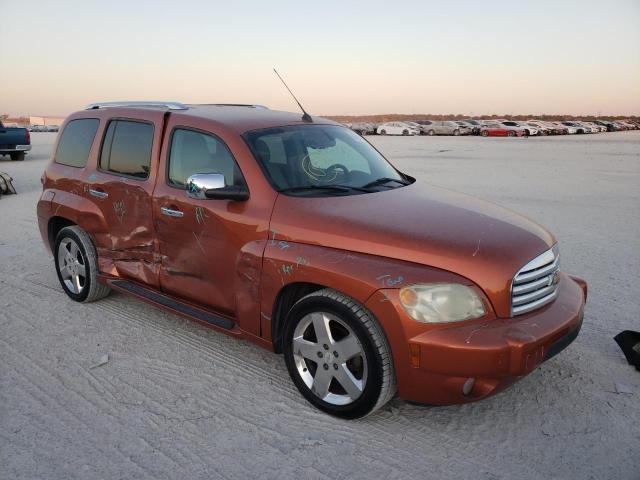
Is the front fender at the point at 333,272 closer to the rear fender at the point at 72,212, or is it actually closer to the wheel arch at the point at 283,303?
the wheel arch at the point at 283,303

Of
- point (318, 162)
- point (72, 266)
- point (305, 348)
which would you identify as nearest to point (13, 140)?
point (72, 266)

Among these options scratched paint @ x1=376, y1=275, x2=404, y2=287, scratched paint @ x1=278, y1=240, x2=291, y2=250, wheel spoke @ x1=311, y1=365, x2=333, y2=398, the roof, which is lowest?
wheel spoke @ x1=311, y1=365, x2=333, y2=398

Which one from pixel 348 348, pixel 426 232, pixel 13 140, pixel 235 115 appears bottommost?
pixel 348 348

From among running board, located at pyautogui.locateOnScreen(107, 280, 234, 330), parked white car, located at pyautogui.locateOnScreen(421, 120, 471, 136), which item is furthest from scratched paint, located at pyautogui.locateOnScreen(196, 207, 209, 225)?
parked white car, located at pyautogui.locateOnScreen(421, 120, 471, 136)

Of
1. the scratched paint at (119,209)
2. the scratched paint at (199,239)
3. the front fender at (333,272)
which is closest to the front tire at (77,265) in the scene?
the scratched paint at (119,209)

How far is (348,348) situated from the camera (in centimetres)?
316

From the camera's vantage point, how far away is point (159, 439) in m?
3.09

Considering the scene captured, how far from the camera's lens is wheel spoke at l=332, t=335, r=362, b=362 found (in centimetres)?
312

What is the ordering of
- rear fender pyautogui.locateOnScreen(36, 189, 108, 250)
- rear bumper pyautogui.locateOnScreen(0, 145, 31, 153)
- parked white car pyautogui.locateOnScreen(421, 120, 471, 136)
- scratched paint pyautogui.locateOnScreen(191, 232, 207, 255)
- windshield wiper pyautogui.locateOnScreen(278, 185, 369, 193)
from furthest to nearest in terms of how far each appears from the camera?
parked white car pyautogui.locateOnScreen(421, 120, 471, 136)
rear bumper pyautogui.locateOnScreen(0, 145, 31, 153)
rear fender pyautogui.locateOnScreen(36, 189, 108, 250)
scratched paint pyautogui.locateOnScreen(191, 232, 207, 255)
windshield wiper pyautogui.locateOnScreen(278, 185, 369, 193)

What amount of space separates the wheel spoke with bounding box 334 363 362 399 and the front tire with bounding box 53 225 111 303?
9.17ft

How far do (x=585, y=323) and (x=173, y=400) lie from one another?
3.43 m

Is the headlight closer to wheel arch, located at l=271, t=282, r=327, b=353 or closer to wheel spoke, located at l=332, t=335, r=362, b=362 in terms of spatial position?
wheel spoke, located at l=332, t=335, r=362, b=362

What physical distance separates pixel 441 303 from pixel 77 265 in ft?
12.0

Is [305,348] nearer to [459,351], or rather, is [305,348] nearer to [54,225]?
[459,351]
